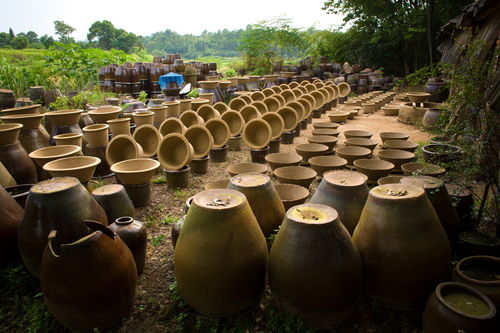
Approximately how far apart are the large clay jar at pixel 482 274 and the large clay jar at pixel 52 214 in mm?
2692

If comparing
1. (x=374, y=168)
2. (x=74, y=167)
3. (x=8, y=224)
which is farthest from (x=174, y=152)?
(x=374, y=168)

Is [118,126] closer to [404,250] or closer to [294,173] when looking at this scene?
[294,173]

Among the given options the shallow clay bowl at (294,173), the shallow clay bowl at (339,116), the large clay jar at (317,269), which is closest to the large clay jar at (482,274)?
the large clay jar at (317,269)

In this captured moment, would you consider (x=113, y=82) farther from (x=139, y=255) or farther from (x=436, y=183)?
(x=436, y=183)

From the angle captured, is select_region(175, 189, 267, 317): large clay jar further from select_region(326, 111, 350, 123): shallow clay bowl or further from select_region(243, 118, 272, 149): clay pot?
select_region(326, 111, 350, 123): shallow clay bowl

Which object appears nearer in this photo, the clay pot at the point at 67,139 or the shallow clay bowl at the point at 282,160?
the clay pot at the point at 67,139

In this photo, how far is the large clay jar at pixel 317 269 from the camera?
2025 millimetres

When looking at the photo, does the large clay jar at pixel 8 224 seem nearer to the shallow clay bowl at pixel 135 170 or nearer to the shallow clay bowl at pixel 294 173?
the shallow clay bowl at pixel 135 170

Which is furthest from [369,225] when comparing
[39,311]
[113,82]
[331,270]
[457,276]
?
[113,82]

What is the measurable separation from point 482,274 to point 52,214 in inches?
123

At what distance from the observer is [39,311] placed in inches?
96.3

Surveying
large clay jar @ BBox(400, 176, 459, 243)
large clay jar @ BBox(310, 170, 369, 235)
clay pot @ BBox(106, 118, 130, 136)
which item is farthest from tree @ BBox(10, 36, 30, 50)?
large clay jar @ BBox(400, 176, 459, 243)

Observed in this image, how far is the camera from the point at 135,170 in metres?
4.13

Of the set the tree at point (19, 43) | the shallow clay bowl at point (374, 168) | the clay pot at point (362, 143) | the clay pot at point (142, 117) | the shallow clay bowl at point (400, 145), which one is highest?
the tree at point (19, 43)
